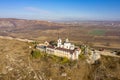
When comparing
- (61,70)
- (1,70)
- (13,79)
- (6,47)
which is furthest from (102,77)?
(6,47)

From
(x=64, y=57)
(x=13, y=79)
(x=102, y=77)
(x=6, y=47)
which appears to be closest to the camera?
(x=13, y=79)

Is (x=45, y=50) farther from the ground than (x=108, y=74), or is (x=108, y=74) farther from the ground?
(x=45, y=50)

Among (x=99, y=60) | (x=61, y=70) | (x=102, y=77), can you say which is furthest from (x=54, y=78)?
(x=99, y=60)

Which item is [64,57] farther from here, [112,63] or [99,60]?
[112,63]

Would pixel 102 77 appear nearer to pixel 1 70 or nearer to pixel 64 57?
pixel 64 57

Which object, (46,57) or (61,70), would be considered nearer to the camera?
(61,70)

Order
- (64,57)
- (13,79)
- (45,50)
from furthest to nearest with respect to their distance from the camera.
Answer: (45,50) → (64,57) → (13,79)
